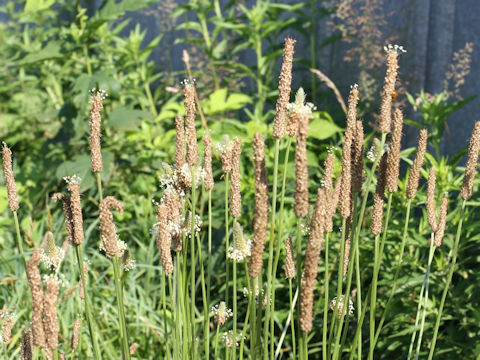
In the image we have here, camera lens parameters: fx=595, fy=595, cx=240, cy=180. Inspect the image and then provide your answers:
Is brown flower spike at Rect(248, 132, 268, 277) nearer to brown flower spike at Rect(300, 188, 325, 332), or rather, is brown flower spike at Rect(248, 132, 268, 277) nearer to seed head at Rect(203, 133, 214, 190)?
brown flower spike at Rect(300, 188, 325, 332)

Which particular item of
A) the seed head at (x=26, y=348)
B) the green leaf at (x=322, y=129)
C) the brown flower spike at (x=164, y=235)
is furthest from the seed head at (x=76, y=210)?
the green leaf at (x=322, y=129)

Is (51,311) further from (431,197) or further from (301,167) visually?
(431,197)

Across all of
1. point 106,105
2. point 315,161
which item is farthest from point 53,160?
point 315,161

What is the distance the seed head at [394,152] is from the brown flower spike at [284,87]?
0.23m

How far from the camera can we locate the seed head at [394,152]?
46.5 inches

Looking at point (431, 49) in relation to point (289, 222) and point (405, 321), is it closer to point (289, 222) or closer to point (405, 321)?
point (289, 222)

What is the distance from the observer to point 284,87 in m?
1.08

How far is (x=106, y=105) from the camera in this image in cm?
407

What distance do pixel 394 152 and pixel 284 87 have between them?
0.27 m

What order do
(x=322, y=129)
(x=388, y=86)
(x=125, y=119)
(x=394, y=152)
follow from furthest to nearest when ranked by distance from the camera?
(x=125, y=119)
(x=322, y=129)
(x=394, y=152)
(x=388, y=86)

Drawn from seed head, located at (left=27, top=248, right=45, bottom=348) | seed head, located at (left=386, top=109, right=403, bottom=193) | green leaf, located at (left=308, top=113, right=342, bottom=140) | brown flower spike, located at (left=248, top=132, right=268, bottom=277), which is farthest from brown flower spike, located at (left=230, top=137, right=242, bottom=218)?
green leaf, located at (left=308, top=113, right=342, bottom=140)

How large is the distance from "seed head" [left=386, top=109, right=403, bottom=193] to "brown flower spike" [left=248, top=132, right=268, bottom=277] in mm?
303

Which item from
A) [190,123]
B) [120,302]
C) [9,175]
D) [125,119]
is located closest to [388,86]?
[190,123]

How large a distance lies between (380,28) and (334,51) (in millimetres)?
451
